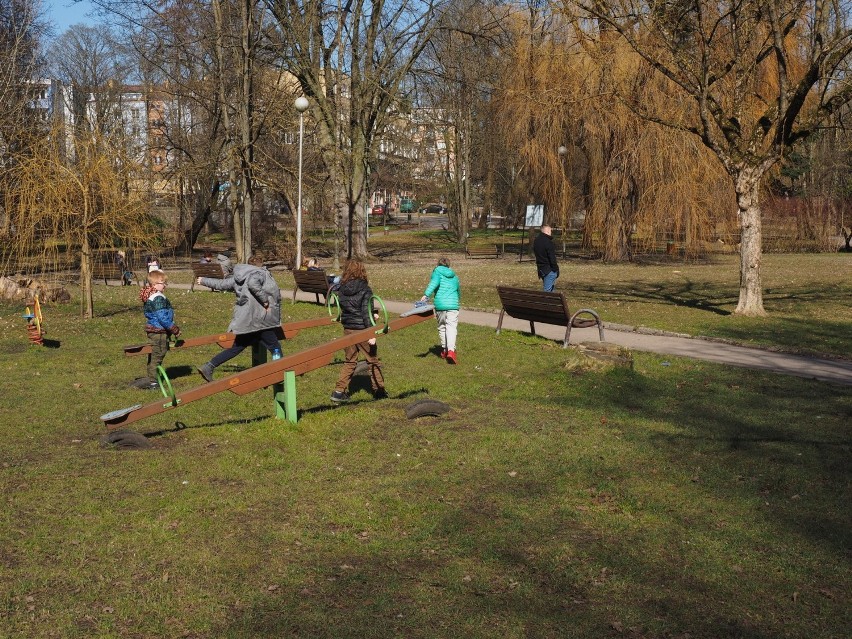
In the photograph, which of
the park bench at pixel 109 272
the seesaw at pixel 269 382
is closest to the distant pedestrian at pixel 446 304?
the seesaw at pixel 269 382

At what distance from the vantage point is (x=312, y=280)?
19891 mm

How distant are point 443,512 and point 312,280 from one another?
13943 mm

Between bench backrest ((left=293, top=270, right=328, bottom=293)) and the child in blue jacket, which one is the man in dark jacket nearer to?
bench backrest ((left=293, top=270, right=328, bottom=293))

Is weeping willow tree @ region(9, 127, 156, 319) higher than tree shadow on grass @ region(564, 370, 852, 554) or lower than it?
higher

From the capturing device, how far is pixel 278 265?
3509 cm

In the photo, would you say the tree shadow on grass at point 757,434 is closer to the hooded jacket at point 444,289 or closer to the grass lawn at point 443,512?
the grass lawn at point 443,512

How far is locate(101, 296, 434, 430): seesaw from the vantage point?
8023mm

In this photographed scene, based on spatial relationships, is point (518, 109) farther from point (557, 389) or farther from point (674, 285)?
point (557, 389)

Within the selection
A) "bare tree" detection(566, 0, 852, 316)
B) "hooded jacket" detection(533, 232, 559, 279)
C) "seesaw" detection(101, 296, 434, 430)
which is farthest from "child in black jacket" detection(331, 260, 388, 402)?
"bare tree" detection(566, 0, 852, 316)

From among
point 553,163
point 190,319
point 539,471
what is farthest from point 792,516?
point 553,163

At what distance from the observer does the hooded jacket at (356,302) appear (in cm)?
1046

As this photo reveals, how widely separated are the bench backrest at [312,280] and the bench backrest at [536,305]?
568cm

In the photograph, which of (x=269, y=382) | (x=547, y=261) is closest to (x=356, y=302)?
(x=269, y=382)

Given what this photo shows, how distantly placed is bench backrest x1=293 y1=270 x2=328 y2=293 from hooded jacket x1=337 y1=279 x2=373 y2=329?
29.1 ft
